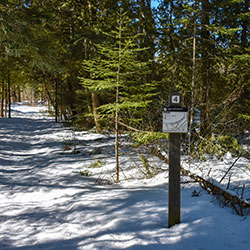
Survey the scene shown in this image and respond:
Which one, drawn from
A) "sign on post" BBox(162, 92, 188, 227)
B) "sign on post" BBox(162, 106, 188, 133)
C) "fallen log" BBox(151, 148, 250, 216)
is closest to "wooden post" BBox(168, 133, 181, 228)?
"sign on post" BBox(162, 92, 188, 227)

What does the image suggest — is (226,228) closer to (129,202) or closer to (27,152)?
(129,202)

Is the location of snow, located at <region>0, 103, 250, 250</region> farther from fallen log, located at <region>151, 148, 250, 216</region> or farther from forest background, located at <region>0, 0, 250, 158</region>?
forest background, located at <region>0, 0, 250, 158</region>

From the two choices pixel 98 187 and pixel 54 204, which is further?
pixel 98 187

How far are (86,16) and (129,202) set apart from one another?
39.9ft

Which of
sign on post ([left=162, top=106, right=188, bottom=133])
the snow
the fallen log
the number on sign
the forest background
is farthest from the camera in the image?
the forest background

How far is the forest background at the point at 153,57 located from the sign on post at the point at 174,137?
2.25m

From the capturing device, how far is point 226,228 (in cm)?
306

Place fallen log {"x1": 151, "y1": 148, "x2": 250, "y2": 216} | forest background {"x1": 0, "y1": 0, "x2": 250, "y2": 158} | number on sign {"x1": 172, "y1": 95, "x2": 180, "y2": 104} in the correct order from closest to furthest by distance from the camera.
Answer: number on sign {"x1": 172, "y1": 95, "x2": 180, "y2": 104}
fallen log {"x1": 151, "y1": 148, "x2": 250, "y2": 216}
forest background {"x1": 0, "y1": 0, "x2": 250, "y2": 158}

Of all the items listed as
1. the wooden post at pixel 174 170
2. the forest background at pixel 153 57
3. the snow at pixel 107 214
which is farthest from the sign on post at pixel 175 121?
the forest background at pixel 153 57

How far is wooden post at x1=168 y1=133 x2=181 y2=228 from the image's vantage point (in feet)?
10.5

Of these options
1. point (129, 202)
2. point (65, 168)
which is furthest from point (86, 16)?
point (129, 202)

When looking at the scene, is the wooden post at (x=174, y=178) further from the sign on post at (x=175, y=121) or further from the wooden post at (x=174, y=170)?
the sign on post at (x=175, y=121)

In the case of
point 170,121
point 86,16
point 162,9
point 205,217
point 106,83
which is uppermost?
point 86,16

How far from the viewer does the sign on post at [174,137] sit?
3119mm
